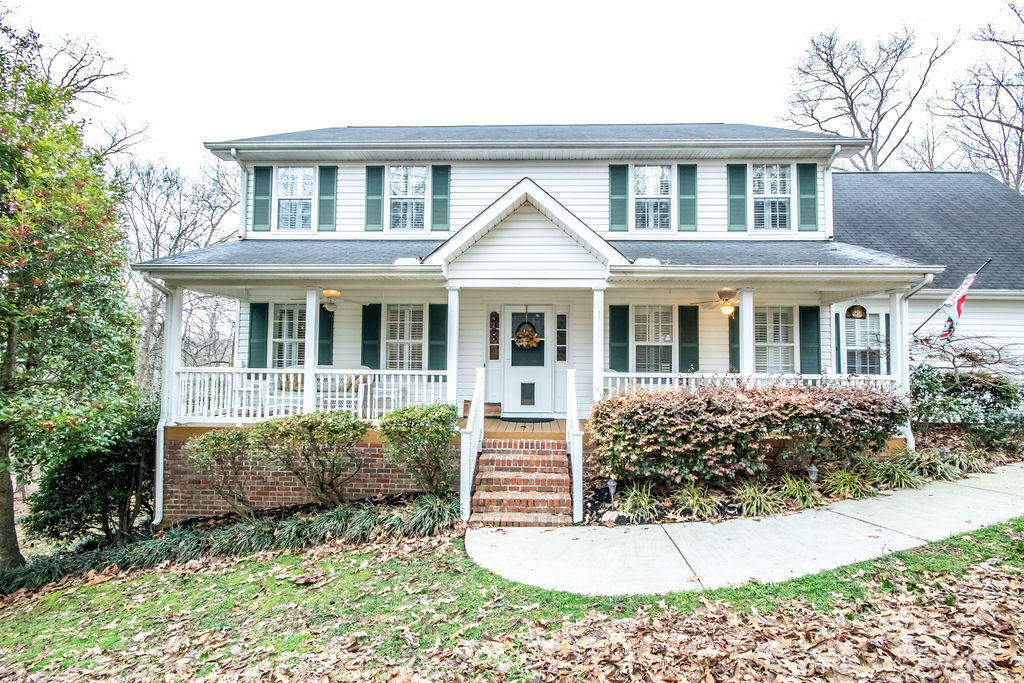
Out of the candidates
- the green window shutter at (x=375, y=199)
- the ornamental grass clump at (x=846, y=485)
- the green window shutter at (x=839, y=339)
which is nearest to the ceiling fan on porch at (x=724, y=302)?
the green window shutter at (x=839, y=339)

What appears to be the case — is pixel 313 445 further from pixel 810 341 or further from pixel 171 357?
pixel 810 341

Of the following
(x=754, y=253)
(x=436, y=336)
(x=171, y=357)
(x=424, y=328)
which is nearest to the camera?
(x=171, y=357)

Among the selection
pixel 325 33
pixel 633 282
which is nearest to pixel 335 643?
pixel 633 282

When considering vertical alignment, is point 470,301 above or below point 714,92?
below

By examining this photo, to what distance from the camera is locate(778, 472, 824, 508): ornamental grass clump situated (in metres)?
6.21

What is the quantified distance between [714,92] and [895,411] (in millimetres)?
27662

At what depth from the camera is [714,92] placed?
2852 cm

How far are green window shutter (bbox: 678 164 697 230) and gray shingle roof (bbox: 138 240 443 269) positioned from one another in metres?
4.97

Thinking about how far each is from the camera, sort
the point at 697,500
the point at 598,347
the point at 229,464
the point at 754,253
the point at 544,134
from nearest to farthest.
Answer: the point at 697,500 → the point at 229,464 → the point at 598,347 → the point at 754,253 → the point at 544,134

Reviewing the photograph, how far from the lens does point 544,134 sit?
432 inches

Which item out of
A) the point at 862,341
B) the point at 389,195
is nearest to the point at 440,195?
the point at 389,195

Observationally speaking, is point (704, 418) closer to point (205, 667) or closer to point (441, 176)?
point (205, 667)

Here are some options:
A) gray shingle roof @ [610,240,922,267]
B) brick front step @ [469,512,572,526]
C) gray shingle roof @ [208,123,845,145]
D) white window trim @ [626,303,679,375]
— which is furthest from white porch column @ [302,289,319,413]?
white window trim @ [626,303,679,375]

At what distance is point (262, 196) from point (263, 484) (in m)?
5.93
